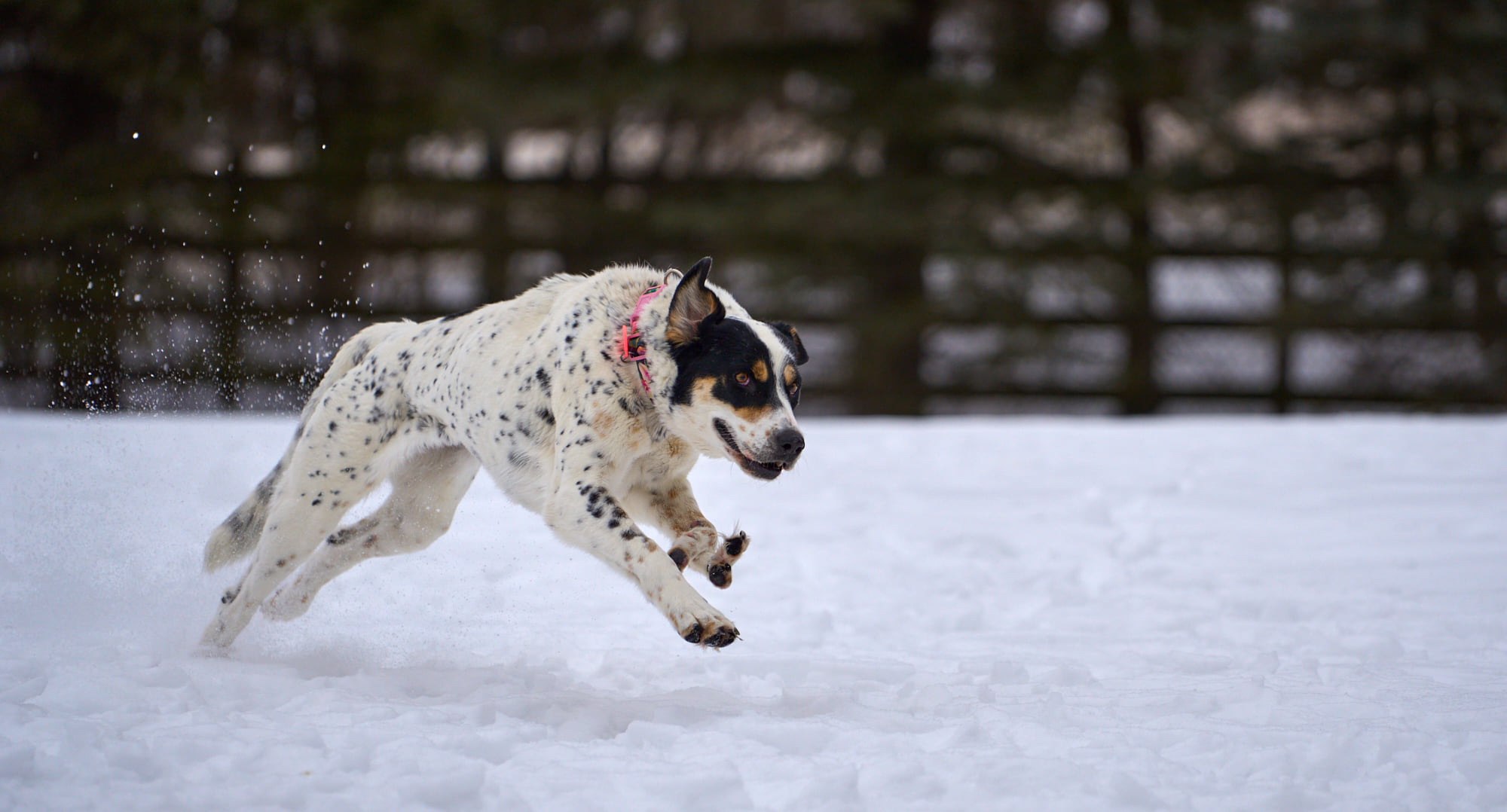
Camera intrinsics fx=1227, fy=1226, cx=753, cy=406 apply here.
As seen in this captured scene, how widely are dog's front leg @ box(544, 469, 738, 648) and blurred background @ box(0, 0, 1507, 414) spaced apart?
8.45m

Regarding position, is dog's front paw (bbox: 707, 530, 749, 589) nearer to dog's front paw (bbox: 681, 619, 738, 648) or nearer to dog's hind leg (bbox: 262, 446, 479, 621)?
dog's front paw (bbox: 681, 619, 738, 648)

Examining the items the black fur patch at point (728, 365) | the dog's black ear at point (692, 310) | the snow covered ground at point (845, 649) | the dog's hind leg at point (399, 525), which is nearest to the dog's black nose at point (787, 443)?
the black fur patch at point (728, 365)

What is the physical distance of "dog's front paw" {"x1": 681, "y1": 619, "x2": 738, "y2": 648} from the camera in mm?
3281

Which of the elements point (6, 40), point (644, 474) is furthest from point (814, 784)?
point (6, 40)

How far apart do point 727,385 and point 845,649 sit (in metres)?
1.32

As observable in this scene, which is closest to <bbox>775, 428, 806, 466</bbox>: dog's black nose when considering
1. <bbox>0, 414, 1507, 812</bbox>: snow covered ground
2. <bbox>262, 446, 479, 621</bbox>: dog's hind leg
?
<bbox>0, 414, 1507, 812</bbox>: snow covered ground

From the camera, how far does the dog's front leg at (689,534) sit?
3652mm

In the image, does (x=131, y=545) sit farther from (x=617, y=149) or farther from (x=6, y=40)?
(x=6, y=40)

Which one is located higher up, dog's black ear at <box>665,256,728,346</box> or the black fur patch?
dog's black ear at <box>665,256,728,346</box>

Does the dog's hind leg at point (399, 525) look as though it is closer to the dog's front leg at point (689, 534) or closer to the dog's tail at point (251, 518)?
the dog's tail at point (251, 518)

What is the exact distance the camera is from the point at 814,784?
9.61 ft

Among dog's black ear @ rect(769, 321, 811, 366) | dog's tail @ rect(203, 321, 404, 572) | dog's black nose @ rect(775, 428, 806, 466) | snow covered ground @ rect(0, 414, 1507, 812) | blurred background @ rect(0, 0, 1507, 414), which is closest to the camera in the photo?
snow covered ground @ rect(0, 414, 1507, 812)

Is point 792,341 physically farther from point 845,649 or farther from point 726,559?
point 845,649

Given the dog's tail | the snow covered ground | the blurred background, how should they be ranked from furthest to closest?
the blurred background < the dog's tail < the snow covered ground
